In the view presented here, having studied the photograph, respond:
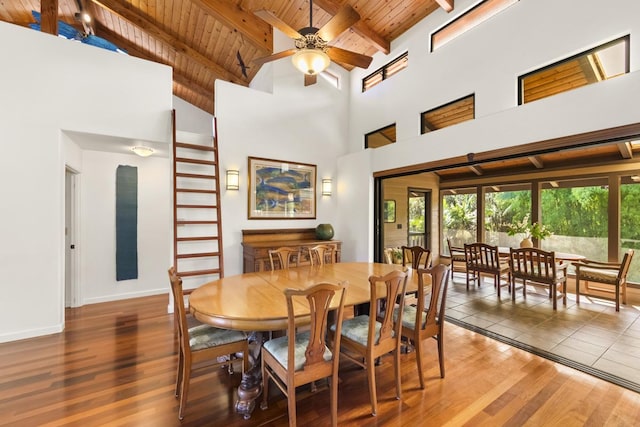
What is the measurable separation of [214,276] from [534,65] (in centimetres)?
499

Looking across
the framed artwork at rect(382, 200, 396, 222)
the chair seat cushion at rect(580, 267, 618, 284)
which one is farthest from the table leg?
the chair seat cushion at rect(580, 267, 618, 284)

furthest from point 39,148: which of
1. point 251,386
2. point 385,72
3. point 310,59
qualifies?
point 385,72

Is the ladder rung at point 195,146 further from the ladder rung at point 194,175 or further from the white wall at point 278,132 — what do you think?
the ladder rung at point 194,175

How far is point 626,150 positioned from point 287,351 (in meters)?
6.19

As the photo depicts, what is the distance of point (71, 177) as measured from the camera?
13.6 feet

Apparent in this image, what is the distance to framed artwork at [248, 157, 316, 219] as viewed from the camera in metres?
4.67

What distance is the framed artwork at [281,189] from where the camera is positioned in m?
4.67

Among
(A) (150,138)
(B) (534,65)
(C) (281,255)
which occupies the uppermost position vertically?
(B) (534,65)

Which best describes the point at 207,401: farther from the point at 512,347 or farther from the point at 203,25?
the point at 203,25

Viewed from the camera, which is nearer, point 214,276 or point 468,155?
point 468,155

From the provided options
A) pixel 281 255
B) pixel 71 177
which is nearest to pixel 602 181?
pixel 281 255

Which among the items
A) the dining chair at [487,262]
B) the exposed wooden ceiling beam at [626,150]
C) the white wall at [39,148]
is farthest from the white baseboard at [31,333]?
the exposed wooden ceiling beam at [626,150]

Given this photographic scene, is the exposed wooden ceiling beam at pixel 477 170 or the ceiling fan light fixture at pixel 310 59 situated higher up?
the ceiling fan light fixture at pixel 310 59

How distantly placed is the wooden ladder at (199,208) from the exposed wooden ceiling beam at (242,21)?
6.13ft
